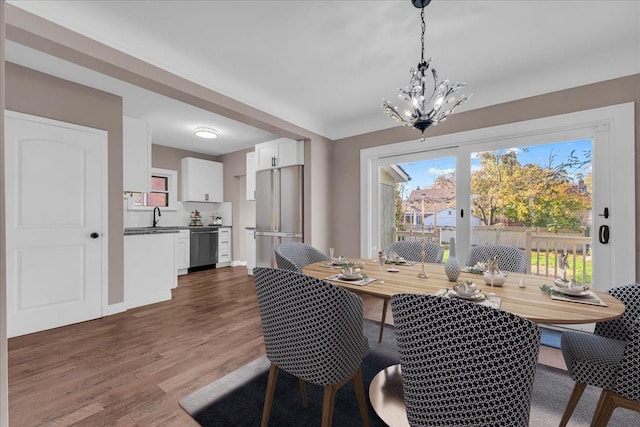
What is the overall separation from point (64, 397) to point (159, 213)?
Result: 4.15 meters

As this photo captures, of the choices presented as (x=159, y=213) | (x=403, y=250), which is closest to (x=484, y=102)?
(x=403, y=250)

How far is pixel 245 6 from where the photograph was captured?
6.13 ft

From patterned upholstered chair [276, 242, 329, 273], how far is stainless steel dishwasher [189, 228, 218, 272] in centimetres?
357

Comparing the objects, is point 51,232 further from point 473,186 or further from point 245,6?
point 473,186

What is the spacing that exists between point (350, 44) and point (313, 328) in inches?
87.4

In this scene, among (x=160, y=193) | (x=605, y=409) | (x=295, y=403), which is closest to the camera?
(x=605, y=409)

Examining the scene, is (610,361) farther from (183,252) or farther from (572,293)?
(183,252)

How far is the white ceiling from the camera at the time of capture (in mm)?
1884

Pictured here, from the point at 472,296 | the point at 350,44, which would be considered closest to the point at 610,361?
the point at 472,296

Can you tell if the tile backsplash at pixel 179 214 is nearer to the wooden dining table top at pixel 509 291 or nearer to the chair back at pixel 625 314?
the wooden dining table top at pixel 509 291

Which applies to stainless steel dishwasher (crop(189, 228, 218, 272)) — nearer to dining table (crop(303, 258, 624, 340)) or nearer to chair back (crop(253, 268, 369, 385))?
dining table (crop(303, 258, 624, 340))

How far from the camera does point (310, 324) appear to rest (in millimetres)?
1183

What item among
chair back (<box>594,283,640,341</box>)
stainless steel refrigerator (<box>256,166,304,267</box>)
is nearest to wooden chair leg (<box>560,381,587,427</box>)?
chair back (<box>594,283,640,341</box>)

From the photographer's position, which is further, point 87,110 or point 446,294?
point 87,110
